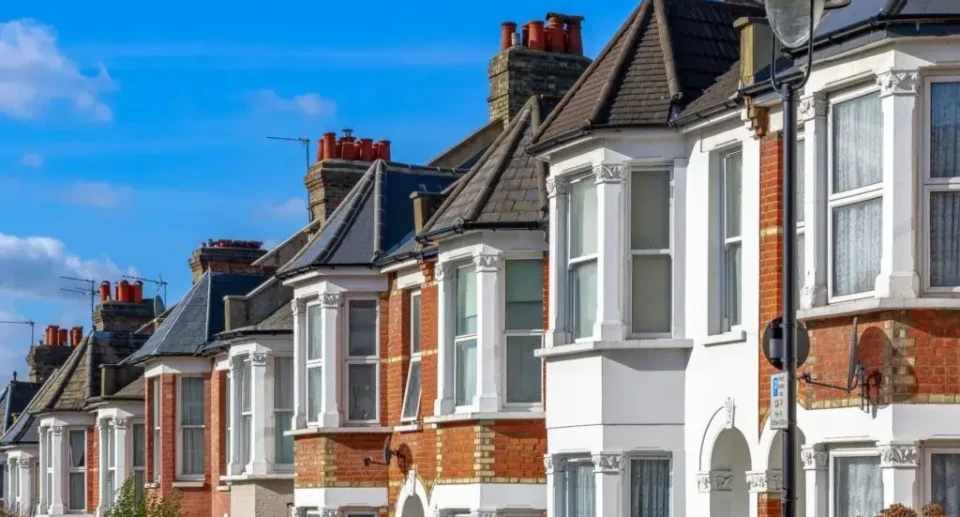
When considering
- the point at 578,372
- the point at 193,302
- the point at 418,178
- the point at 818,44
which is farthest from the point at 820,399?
the point at 193,302

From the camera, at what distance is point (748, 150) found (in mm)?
20375

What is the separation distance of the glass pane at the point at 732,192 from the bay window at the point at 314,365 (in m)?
11.8

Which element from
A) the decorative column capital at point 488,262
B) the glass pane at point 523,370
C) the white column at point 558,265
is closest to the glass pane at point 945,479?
the white column at point 558,265

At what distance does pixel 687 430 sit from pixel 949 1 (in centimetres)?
639

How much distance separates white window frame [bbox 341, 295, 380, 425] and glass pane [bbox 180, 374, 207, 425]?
1076 centimetres

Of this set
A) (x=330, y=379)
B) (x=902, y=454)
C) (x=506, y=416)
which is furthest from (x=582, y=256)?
(x=330, y=379)

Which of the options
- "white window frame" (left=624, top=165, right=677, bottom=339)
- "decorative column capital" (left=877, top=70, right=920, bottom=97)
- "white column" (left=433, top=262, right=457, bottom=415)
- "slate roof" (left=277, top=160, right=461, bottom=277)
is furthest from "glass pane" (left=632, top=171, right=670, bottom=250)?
"slate roof" (left=277, top=160, right=461, bottom=277)

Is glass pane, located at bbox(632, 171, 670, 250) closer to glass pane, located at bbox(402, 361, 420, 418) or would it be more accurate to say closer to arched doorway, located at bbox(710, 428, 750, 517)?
arched doorway, located at bbox(710, 428, 750, 517)

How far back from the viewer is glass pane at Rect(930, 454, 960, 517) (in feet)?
56.1

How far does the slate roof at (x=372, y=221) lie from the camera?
31.5m

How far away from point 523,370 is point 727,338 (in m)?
6.10

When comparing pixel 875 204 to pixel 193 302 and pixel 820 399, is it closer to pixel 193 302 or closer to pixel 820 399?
pixel 820 399

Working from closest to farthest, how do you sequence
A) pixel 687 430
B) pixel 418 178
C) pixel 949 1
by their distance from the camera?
pixel 949 1 < pixel 687 430 < pixel 418 178

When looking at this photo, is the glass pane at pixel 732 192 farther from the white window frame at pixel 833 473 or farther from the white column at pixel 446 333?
the white column at pixel 446 333
